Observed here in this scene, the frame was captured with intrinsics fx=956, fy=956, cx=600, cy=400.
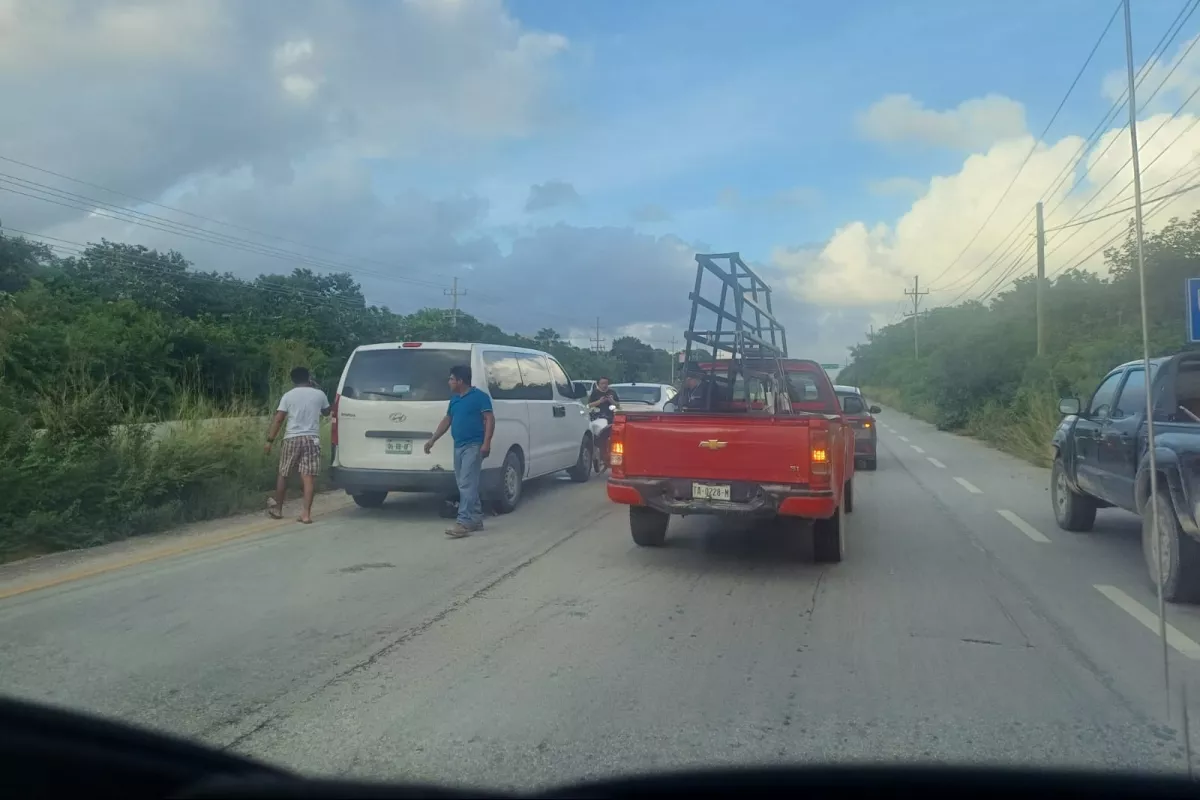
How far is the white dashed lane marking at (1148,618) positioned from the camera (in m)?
5.73

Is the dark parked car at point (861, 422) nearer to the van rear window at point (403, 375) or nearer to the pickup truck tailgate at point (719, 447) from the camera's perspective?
the van rear window at point (403, 375)

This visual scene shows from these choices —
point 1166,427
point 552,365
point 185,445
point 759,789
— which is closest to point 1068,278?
point 552,365

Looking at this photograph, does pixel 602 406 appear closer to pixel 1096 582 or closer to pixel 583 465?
pixel 583 465

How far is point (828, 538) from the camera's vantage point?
26.7ft

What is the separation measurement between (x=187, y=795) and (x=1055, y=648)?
514cm

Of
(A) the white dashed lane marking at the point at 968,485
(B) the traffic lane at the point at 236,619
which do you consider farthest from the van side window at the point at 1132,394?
(B) the traffic lane at the point at 236,619

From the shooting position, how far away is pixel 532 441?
40.6 feet

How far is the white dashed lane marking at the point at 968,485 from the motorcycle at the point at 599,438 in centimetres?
558

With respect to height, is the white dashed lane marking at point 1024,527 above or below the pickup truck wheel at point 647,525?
below

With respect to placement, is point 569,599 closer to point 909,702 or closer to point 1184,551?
point 909,702

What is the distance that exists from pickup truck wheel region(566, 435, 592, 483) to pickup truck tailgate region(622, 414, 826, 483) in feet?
21.2

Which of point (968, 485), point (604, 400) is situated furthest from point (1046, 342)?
point (604, 400)

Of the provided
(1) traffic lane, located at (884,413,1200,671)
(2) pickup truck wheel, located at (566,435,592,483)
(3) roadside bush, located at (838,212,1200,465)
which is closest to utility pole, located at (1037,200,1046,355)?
(3) roadside bush, located at (838,212,1200,465)

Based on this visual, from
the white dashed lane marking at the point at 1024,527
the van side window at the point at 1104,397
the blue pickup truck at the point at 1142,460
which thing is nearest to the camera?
the blue pickup truck at the point at 1142,460
